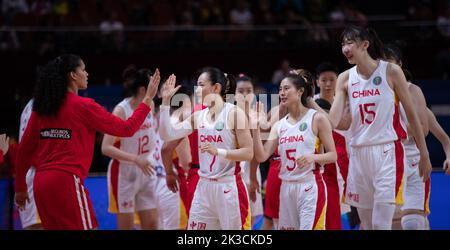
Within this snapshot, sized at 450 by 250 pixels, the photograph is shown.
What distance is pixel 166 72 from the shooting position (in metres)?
A: 14.9

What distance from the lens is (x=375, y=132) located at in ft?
22.3

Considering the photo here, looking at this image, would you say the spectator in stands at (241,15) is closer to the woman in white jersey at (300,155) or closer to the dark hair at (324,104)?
the dark hair at (324,104)

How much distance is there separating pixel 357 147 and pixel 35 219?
387 centimetres

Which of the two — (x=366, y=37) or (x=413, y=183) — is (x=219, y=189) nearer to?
(x=366, y=37)

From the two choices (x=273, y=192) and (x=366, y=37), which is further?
(x=273, y=192)

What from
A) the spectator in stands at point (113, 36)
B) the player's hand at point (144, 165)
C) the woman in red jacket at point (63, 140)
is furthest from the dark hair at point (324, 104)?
the spectator in stands at point (113, 36)

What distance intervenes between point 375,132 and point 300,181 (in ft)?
2.78

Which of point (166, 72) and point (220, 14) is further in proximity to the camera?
point (220, 14)

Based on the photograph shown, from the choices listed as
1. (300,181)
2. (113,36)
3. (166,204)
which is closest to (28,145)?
(300,181)

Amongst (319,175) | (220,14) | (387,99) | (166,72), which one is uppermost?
(220,14)

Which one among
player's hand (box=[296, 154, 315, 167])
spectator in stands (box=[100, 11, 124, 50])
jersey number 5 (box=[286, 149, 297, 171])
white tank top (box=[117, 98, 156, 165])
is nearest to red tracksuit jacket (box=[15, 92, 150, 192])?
player's hand (box=[296, 154, 315, 167])
